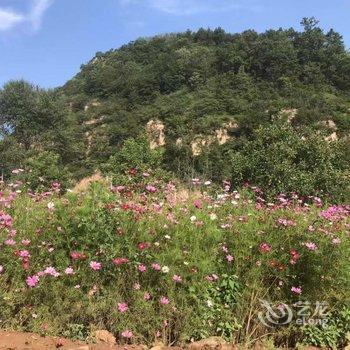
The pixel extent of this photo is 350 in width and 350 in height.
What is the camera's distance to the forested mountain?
51.2 meters

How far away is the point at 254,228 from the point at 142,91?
7615 centimetres

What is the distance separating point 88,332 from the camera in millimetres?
4090

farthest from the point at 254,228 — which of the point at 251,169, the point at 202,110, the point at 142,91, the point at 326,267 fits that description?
the point at 142,91

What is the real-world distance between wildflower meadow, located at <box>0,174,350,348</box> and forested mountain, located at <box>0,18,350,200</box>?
3219 cm

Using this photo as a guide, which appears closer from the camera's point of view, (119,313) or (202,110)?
(119,313)

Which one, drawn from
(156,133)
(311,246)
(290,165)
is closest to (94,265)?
(311,246)

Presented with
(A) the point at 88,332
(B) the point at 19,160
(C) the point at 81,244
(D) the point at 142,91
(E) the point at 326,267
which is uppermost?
(D) the point at 142,91

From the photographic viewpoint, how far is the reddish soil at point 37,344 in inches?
149

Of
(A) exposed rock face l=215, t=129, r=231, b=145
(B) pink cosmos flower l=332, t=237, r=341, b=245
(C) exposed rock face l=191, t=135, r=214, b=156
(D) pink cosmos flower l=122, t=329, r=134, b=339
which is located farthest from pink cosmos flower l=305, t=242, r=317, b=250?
(A) exposed rock face l=215, t=129, r=231, b=145

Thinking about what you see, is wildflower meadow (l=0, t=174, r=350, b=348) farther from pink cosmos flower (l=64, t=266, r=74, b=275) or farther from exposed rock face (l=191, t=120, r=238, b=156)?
exposed rock face (l=191, t=120, r=238, b=156)

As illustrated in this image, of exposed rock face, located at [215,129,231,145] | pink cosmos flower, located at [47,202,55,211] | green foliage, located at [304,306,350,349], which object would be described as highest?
exposed rock face, located at [215,129,231,145]

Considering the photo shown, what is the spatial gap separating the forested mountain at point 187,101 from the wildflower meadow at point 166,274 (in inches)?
1268

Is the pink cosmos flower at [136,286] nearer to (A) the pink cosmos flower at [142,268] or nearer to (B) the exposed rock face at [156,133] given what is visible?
(A) the pink cosmos flower at [142,268]

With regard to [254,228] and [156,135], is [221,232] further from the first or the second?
[156,135]
